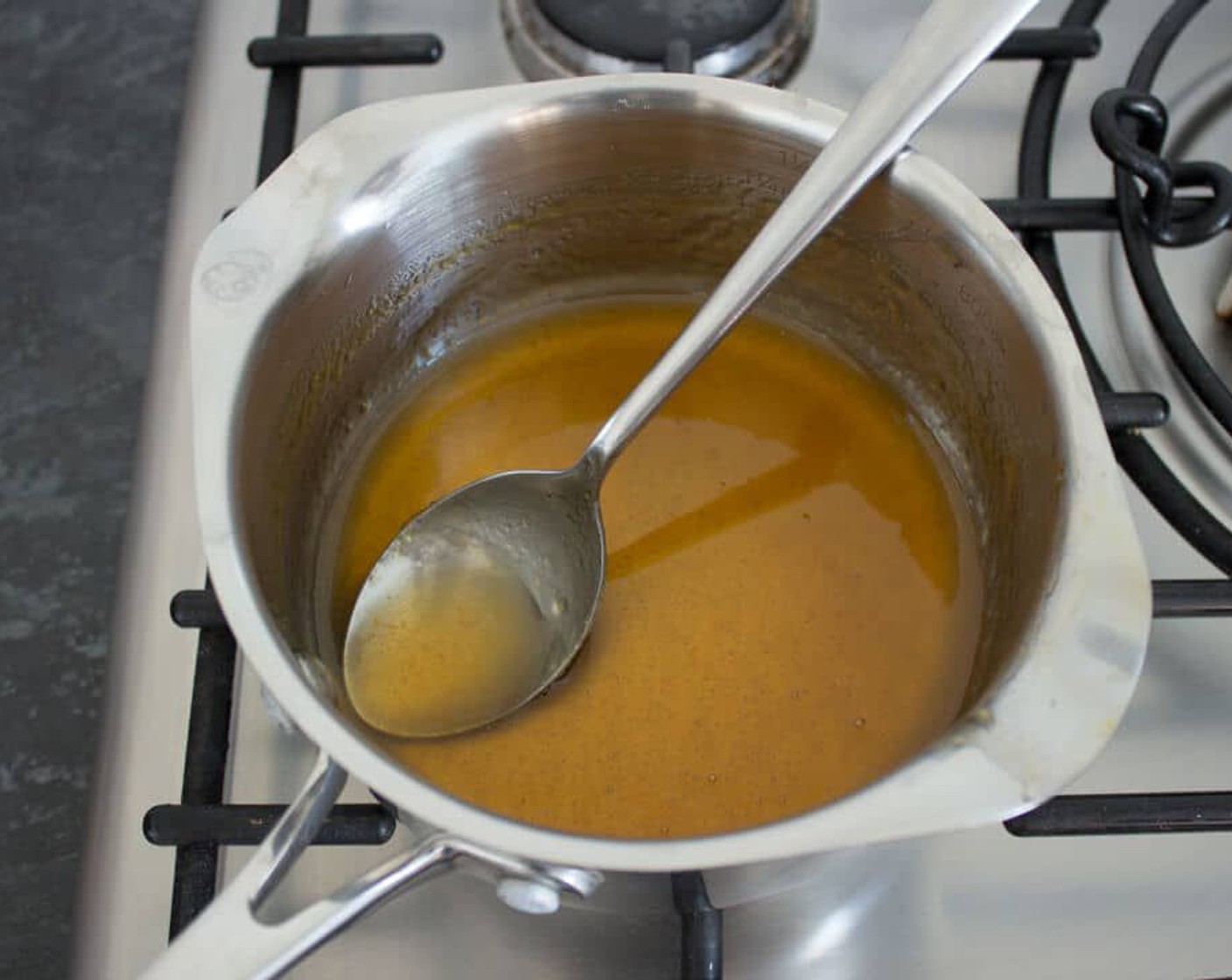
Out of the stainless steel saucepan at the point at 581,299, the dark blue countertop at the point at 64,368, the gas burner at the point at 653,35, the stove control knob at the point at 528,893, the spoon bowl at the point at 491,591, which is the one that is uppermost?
the gas burner at the point at 653,35

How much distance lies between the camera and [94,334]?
31.4 inches

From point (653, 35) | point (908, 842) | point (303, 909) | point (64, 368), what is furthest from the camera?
point (64, 368)

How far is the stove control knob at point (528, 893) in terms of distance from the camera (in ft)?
1.14

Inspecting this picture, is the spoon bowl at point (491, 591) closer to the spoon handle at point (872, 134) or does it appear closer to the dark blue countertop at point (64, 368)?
the spoon handle at point (872, 134)

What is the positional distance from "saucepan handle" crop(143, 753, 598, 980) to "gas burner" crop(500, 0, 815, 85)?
0.34m

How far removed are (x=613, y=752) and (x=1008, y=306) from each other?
0.21 meters

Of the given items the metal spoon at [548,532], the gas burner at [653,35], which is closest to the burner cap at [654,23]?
the gas burner at [653,35]

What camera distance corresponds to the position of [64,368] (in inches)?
31.0

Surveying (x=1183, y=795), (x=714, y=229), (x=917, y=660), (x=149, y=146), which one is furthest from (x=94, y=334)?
(x=1183, y=795)

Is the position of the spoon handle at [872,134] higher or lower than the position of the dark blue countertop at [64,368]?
higher

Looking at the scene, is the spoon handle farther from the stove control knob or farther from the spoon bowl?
the stove control knob

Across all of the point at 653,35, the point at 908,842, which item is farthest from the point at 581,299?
the point at 908,842

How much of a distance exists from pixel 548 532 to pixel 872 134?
0.20 m

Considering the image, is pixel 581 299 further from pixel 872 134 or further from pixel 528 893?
pixel 528 893
